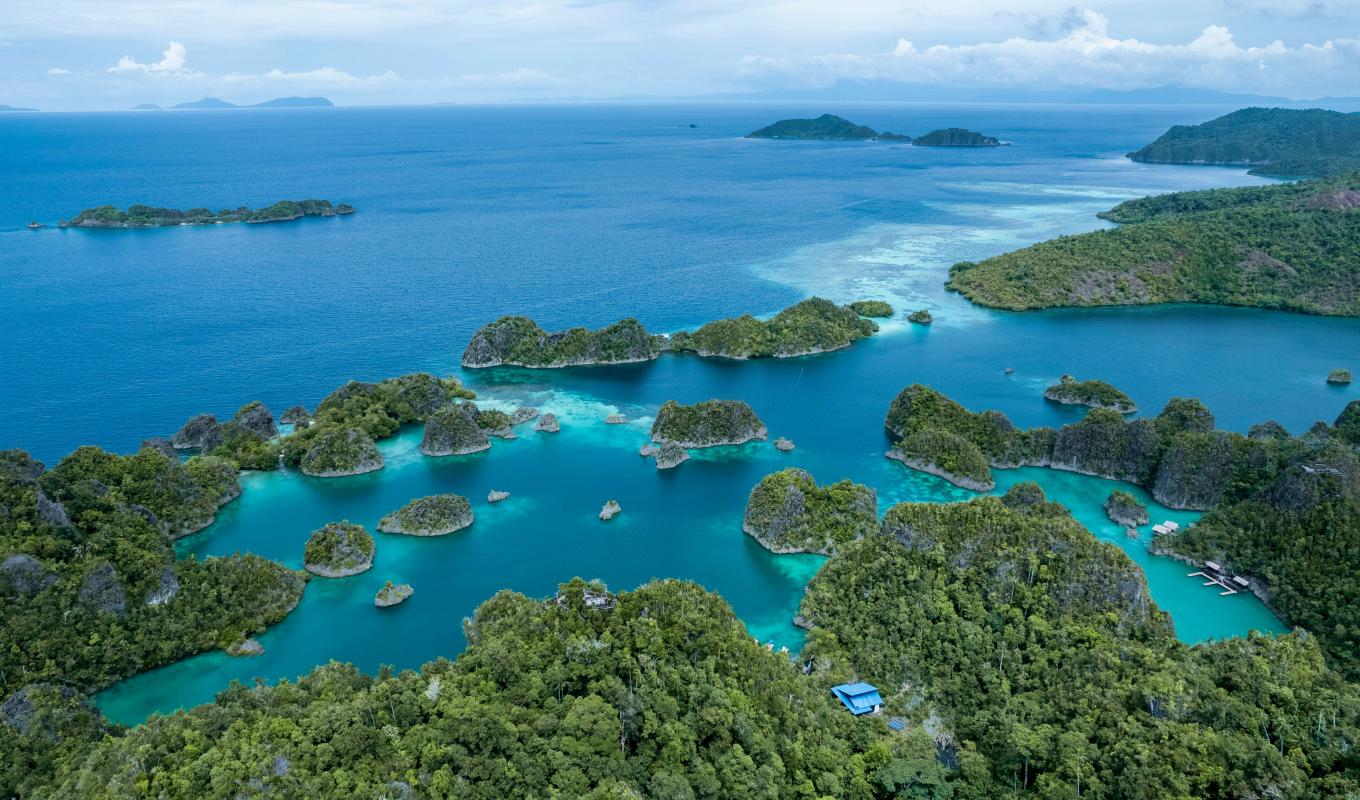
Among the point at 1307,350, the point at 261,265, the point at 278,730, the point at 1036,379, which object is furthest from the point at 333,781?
the point at 261,265

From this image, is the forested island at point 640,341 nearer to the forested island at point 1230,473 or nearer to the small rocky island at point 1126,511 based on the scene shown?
the forested island at point 1230,473

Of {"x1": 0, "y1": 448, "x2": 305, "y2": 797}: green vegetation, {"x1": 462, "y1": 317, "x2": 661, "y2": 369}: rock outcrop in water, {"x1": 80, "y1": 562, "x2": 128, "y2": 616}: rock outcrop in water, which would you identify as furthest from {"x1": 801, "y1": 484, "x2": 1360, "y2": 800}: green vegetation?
{"x1": 462, "y1": 317, "x2": 661, "y2": 369}: rock outcrop in water

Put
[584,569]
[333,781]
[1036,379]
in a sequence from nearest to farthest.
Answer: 1. [333,781]
2. [584,569]
3. [1036,379]

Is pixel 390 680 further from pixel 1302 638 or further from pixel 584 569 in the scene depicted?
pixel 1302 638

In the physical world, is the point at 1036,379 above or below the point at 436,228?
below

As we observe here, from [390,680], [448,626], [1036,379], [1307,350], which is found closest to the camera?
[390,680]

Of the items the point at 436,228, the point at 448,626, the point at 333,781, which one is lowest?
the point at 448,626
